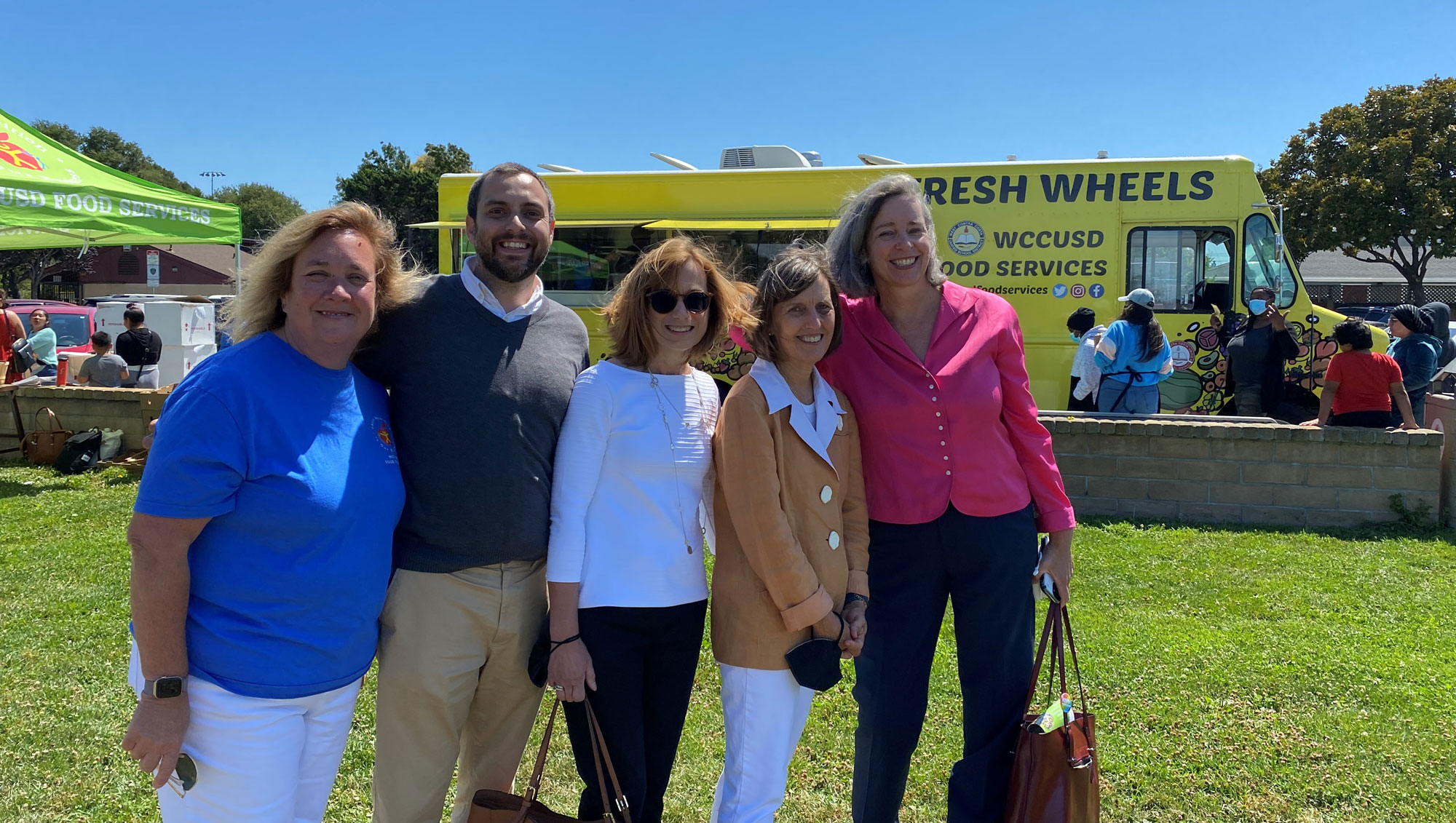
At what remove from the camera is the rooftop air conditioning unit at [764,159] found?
36.4 ft

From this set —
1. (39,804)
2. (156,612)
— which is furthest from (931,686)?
(39,804)

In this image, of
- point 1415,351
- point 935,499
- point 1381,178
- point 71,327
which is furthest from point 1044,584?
point 1381,178

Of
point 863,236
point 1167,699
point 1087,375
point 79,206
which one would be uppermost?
point 79,206

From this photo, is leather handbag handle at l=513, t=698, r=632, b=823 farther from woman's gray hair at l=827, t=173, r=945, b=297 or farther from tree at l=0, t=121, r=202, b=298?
tree at l=0, t=121, r=202, b=298

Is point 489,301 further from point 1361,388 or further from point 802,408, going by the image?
point 1361,388

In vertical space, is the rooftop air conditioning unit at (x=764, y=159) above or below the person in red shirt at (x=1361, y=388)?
above

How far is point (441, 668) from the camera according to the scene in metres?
2.23

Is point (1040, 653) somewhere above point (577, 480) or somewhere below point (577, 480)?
below

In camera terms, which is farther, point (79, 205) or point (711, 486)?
point (79, 205)

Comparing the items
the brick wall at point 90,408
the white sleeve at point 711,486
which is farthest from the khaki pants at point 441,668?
the brick wall at point 90,408

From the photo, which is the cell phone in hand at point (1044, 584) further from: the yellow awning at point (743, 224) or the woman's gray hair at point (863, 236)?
the yellow awning at point (743, 224)

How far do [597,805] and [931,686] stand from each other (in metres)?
2.24

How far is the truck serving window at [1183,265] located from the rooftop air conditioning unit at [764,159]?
4029 millimetres

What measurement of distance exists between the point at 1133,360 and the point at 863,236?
6257mm
